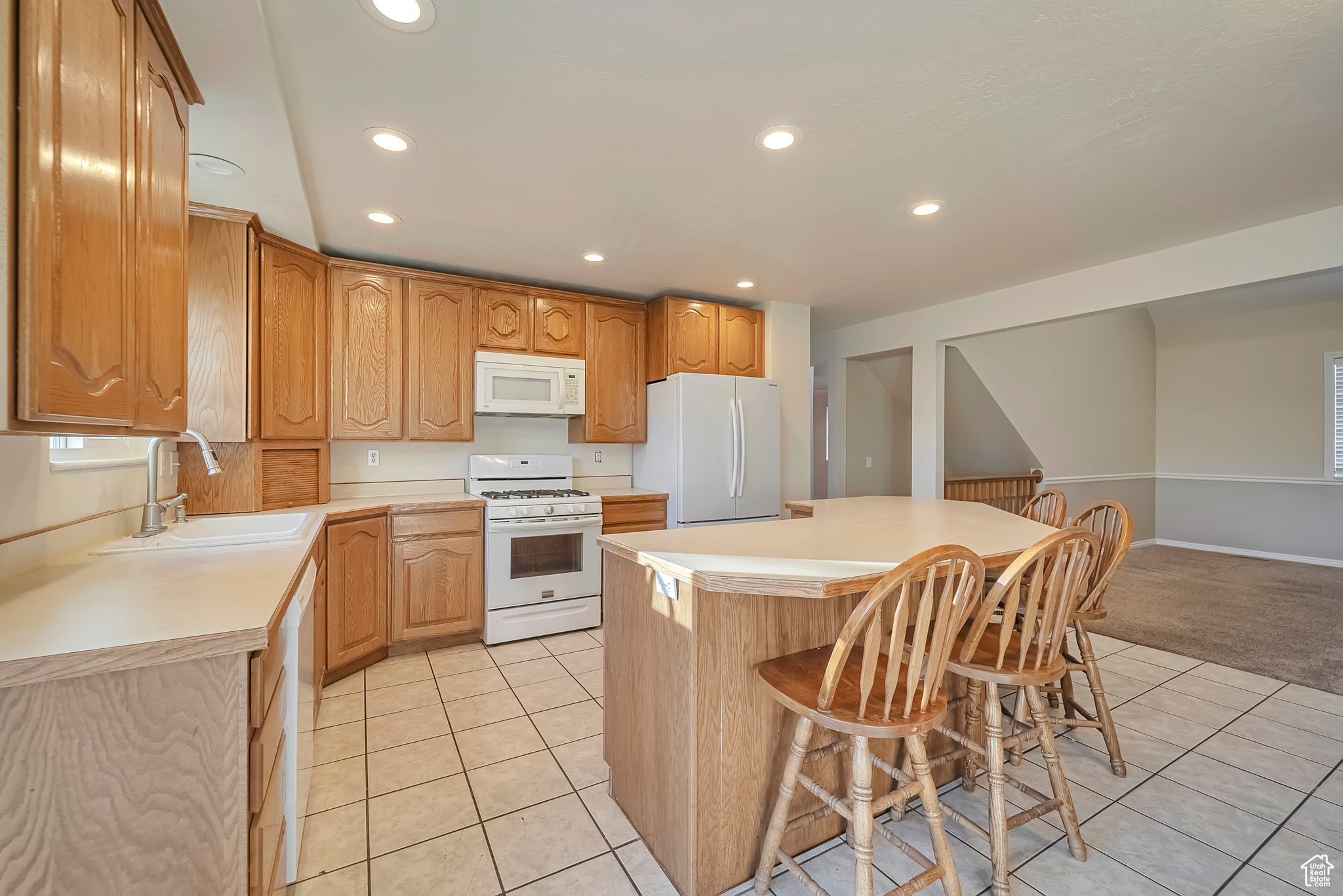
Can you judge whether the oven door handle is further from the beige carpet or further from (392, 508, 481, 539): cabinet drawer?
the beige carpet

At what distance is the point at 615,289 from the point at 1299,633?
5.03 m

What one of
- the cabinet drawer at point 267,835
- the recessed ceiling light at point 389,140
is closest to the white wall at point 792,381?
the recessed ceiling light at point 389,140

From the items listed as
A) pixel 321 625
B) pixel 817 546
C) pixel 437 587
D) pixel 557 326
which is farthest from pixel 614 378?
pixel 817 546

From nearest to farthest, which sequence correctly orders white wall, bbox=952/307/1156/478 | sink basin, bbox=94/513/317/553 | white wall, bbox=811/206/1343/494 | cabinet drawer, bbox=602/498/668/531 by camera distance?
sink basin, bbox=94/513/317/553
white wall, bbox=811/206/1343/494
cabinet drawer, bbox=602/498/668/531
white wall, bbox=952/307/1156/478

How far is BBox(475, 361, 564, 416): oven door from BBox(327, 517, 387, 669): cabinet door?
0.97 metres

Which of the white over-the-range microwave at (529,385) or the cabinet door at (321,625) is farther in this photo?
the white over-the-range microwave at (529,385)

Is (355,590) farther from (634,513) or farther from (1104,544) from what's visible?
(1104,544)

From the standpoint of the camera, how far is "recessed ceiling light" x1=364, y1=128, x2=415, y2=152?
2002 mm

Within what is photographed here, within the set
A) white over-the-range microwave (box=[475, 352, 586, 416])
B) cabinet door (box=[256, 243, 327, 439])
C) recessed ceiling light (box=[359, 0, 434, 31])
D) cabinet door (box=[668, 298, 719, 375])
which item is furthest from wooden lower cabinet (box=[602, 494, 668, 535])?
recessed ceiling light (box=[359, 0, 434, 31])

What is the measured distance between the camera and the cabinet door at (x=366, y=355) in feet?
10.6

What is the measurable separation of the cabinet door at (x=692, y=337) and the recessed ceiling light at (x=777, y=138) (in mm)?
1932

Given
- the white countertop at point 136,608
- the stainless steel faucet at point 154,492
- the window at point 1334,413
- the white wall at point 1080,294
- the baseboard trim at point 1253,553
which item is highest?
the white wall at point 1080,294

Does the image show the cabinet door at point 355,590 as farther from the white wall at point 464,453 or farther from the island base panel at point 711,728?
the island base panel at point 711,728

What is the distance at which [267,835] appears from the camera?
1.16m
